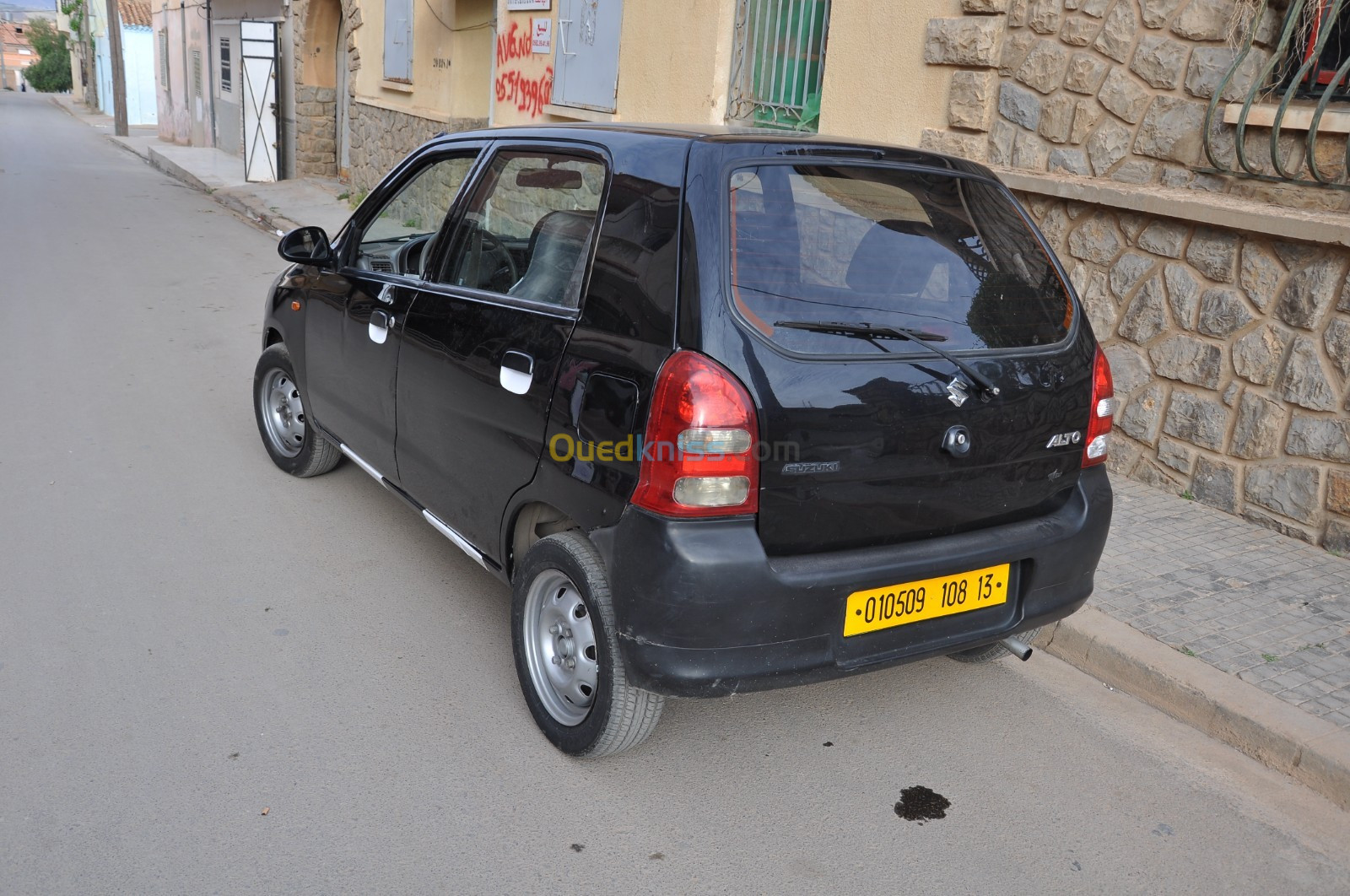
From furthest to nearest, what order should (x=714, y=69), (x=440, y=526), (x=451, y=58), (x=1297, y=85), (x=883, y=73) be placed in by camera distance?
(x=451, y=58) → (x=714, y=69) → (x=883, y=73) → (x=1297, y=85) → (x=440, y=526)

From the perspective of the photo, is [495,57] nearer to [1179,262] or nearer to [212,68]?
[1179,262]

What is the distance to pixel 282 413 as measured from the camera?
18.3ft

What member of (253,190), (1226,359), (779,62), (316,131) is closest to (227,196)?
(253,190)

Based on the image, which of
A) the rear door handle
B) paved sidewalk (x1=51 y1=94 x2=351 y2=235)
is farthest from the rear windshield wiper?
paved sidewalk (x1=51 y1=94 x2=351 y2=235)

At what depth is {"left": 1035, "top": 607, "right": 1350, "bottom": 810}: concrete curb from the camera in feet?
11.2

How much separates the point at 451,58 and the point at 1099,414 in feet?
40.9

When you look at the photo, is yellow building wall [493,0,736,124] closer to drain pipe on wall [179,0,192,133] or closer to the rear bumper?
the rear bumper

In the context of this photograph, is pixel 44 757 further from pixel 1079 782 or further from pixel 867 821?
pixel 1079 782

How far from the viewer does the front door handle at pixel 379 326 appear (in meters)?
4.17

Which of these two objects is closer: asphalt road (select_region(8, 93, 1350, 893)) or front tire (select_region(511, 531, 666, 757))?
asphalt road (select_region(8, 93, 1350, 893))

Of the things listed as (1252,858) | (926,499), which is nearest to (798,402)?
(926,499)

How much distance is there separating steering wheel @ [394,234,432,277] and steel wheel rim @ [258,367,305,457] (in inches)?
43.6

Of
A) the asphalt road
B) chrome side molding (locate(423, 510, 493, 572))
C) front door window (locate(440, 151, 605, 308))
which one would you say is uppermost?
front door window (locate(440, 151, 605, 308))

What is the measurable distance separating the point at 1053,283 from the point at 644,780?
6.52ft
